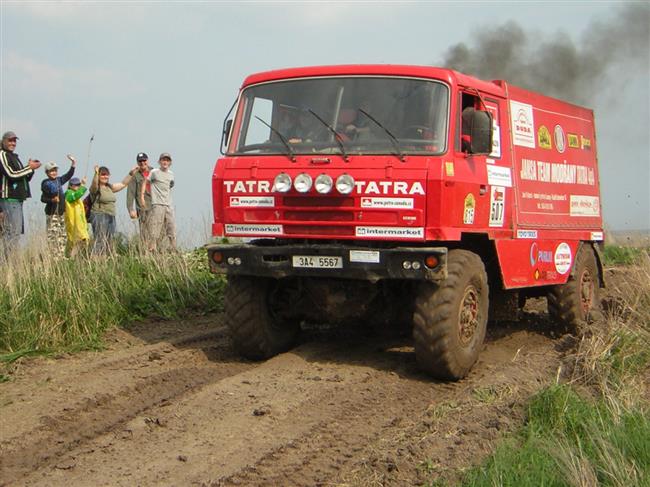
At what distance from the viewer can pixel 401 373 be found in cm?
863

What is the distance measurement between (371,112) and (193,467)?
12.6ft

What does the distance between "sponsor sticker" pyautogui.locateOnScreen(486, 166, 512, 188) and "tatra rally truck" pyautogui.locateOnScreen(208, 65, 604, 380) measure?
2 centimetres

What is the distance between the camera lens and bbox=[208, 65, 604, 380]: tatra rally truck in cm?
809

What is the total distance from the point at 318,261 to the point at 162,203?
6.68 m

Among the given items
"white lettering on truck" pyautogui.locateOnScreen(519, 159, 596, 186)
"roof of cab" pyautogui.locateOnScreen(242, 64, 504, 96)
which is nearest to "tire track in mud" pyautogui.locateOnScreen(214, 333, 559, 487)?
"white lettering on truck" pyautogui.locateOnScreen(519, 159, 596, 186)

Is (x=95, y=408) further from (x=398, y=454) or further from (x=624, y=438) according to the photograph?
(x=624, y=438)

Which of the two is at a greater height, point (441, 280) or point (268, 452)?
point (441, 280)

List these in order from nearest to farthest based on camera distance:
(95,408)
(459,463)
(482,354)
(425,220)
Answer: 1. (459,463)
2. (95,408)
3. (425,220)
4. (482,354)

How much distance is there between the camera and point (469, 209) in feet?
27.9

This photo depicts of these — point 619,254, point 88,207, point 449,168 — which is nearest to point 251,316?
point 449,168

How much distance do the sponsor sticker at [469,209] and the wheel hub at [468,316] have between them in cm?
60

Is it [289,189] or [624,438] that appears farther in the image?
[289,189]

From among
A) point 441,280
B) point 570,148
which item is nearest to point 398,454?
point 441,280

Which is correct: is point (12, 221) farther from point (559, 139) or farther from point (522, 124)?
point (559, 139)
